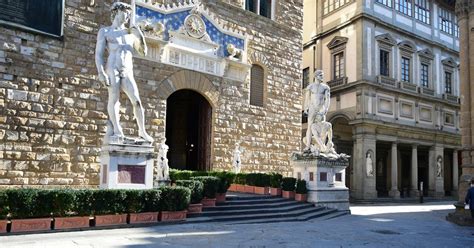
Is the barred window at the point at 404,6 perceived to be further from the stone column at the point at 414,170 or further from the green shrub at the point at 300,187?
the green shrub at the point at 300,187

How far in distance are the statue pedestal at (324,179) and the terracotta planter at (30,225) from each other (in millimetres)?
9197

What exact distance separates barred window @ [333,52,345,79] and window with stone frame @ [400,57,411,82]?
4.04m

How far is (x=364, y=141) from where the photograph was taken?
25.9m

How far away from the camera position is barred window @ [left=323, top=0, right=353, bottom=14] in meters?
28.7

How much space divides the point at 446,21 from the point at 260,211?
26.7m

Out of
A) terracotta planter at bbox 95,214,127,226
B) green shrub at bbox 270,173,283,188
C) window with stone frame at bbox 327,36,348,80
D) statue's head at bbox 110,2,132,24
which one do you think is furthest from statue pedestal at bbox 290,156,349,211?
window with stone frame at bbox 327,36,348,80

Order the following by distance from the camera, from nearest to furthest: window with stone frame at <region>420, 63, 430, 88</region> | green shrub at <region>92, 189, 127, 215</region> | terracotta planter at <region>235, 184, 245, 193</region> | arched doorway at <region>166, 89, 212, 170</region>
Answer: green shrub at <region>92, 189, 127, 215</region> → terracotta planter at <region>235, 184, 245, 193</region> → arched doorway at <region>166, 89, 212, 170</region> → window with stone frame at <region>420, 63, 430, 88</region>

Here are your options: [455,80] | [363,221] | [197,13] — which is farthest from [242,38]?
[455,80]

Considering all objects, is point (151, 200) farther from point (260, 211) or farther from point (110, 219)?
point (260, 211)

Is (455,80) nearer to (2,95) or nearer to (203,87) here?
(203,87)

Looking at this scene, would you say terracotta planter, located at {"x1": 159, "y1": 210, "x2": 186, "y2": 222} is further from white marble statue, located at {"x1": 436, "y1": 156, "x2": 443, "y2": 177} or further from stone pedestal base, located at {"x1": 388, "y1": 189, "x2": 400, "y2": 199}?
white marble statue, located at {"x1": 436, "y1": 156, "x2": 443, "y2": 177}

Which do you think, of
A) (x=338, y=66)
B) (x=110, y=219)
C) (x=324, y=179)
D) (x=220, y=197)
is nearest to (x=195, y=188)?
(x=220, y=197)

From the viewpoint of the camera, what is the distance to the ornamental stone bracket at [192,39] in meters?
16.1

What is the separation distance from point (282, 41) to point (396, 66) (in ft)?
36.6
